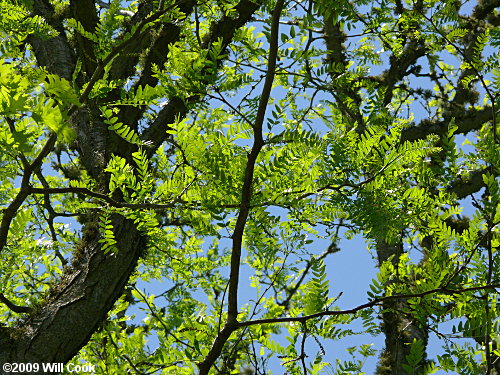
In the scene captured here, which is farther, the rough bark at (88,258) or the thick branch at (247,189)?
the rough bark at (88,258)

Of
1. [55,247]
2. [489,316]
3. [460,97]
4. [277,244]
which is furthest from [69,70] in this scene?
[460,97]

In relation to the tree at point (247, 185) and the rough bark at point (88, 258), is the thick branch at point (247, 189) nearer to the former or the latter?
the tree at point (247, 185)

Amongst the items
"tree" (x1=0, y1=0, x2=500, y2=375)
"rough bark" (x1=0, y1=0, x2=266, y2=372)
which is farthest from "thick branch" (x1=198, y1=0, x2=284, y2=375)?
"rough bark" (x1=0, y1=0, x2=266, y2=372)

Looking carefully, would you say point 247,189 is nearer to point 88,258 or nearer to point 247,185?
Answer: point 247,185

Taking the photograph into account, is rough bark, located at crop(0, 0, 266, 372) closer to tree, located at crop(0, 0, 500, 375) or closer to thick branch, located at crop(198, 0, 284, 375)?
tree, located at crop(0, 0, 500, 375)

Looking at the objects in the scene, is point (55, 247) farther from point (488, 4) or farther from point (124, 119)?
point (488, 4)

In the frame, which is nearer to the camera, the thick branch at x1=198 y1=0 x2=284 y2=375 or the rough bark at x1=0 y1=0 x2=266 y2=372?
the thick branch at x1=198 y1=0 x2=284 y2=375

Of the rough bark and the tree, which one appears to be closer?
the tree

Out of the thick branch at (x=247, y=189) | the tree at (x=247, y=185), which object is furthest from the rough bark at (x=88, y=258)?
the thick branch at (x=247, y=189)

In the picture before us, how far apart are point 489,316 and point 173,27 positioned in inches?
118

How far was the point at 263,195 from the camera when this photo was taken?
197cm

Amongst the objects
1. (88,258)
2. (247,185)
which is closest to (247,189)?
(247,185)

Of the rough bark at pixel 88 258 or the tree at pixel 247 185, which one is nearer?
the tree at pixel 247 185

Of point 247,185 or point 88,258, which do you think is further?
point 88,258
